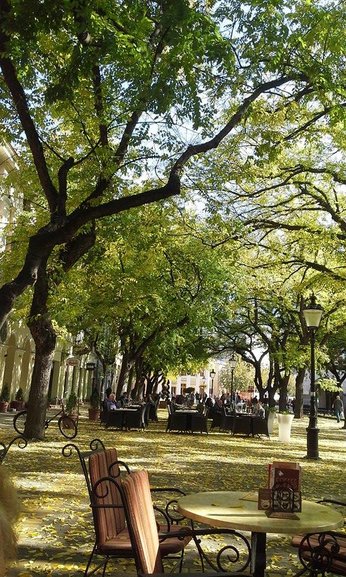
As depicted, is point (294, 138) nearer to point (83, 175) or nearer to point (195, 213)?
point (83, 175)

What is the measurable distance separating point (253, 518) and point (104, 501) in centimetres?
144

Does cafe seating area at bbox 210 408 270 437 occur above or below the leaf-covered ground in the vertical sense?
above

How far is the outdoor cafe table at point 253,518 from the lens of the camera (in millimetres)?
3801

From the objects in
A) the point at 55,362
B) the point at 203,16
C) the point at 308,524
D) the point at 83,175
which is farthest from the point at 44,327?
the point at 55,362

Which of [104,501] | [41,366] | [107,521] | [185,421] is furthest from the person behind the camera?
[185,421]

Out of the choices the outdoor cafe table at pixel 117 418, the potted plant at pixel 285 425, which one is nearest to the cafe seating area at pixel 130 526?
the potted plant at pixel 285 425

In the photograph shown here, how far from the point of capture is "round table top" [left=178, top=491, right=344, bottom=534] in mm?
3797

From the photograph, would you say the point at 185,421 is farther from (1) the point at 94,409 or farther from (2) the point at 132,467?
(2) the point at 132,467

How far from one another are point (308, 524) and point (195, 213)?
20.1m

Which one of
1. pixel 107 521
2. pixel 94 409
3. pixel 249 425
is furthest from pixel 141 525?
pixel 94 409

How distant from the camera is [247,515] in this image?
4094 millimetres

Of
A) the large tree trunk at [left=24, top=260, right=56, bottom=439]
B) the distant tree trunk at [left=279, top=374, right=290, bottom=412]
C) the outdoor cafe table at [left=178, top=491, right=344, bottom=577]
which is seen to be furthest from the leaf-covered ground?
the distant tree trunk at [left=279, top=374, right=290, bottom=412]

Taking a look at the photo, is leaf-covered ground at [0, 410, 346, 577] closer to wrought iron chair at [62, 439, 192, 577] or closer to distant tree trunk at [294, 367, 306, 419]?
wrought iron chair at [62, 439, 192, 577]

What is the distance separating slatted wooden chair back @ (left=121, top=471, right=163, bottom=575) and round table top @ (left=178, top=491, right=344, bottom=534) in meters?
0.36
